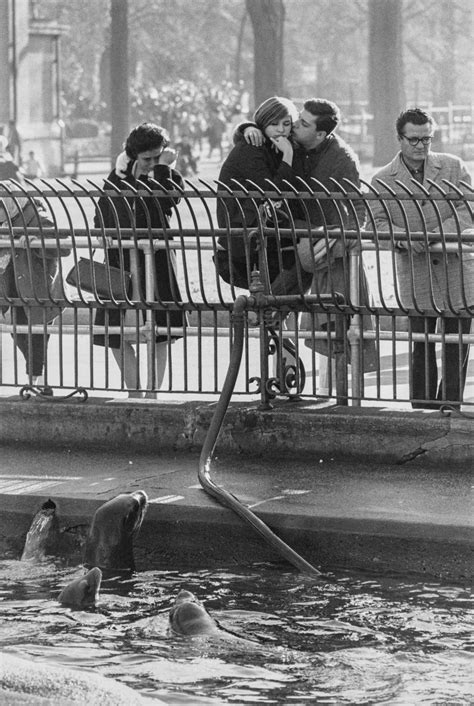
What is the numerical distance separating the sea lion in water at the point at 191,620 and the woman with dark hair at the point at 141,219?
308cm

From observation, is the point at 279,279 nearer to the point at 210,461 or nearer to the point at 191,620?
the point at 210,461

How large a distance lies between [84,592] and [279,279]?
2.83 meters

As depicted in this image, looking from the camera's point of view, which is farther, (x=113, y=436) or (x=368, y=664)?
(x=113, y=436)

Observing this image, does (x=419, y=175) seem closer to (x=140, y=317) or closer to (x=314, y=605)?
(x=140, y=317)

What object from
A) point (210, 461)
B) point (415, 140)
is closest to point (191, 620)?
point (210, 461)

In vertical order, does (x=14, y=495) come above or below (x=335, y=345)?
below

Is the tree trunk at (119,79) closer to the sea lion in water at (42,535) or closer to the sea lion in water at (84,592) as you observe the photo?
the sea lion in water at (42,535)

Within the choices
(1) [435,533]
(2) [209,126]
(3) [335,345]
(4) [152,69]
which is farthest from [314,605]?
(4) [152,69]

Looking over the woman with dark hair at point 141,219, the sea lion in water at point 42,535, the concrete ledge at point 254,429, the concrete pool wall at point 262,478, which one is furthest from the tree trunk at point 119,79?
the sea lion in water at point 42,535

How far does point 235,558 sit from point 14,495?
1273mm

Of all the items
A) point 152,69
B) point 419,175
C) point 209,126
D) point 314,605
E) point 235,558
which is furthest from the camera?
point 152,69

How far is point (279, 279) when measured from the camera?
8.71 meters

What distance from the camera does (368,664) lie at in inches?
222

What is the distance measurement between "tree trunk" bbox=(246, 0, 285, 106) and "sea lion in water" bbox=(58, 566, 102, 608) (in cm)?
2732
